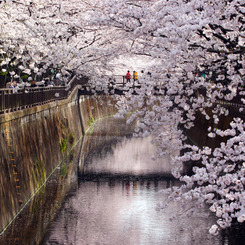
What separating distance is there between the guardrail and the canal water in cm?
400

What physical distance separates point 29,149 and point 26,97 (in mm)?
2514

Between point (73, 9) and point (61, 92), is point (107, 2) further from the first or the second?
point (61, 92)

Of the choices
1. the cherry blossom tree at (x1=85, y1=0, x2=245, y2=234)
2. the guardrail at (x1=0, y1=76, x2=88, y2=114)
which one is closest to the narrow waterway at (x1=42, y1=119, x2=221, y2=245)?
the cherry blossom tree at (x1=85, y1=0, x2=245, y2=234)

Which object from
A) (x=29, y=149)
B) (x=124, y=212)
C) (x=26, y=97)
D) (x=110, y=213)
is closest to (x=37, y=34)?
(x=26, y=97)

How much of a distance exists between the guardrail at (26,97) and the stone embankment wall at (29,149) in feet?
1.09

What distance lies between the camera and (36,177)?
2583cm

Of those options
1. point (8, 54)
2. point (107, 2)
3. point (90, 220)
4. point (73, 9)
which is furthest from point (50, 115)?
point (107, 2)

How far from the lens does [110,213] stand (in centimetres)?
2195

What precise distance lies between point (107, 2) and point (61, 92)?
85.8 feet

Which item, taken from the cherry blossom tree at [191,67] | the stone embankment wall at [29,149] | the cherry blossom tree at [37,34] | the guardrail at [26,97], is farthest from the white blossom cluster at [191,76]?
the stone embankment wall at [29,149]

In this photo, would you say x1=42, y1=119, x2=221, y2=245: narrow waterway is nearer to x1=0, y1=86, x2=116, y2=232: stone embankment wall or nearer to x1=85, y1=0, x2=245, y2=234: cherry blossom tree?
x1=85, y1=0, x2=245, y2=234: cherry blossom tree

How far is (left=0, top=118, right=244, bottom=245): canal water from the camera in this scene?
1822 cm

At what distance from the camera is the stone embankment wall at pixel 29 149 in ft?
64.1

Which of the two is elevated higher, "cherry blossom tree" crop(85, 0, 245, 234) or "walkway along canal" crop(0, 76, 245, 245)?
"cherry blossom tree" crop(85, 0, 245, 234)
